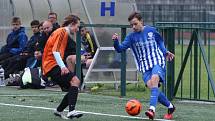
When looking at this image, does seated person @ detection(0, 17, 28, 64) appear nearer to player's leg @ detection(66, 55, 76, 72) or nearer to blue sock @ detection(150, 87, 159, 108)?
player's leg @ detection(66, 55, 76, 72)

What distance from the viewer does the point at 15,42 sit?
1853 cm

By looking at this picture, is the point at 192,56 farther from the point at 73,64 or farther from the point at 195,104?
the point at 73,64

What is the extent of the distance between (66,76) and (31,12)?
854 cm

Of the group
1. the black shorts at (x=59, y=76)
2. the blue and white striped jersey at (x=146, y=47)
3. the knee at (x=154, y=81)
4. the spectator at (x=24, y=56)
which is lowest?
the spectator at (x=24, y=56)

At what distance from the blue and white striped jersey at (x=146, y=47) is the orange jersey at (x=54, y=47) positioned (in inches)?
34.4

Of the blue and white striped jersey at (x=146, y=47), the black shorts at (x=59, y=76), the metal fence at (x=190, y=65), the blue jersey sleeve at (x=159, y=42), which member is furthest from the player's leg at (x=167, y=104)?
the metal fence at (x=190, y=65)

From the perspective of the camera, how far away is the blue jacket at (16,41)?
18391 mm

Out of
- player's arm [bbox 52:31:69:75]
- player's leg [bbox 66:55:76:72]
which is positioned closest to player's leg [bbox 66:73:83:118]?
player's arm [bbox 52:31:69:75]

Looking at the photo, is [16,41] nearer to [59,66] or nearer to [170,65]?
[170,65]

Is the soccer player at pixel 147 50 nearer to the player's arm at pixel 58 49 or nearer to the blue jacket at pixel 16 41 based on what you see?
the player's arm at pixel 58 49

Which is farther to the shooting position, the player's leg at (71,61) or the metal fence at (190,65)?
the player's leg at (71,61)

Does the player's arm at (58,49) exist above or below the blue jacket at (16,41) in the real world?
above

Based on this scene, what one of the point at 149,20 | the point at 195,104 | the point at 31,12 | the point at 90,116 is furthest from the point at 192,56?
the point at 149,20

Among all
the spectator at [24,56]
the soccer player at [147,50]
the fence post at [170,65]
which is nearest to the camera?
the soccer player at [147,50]
